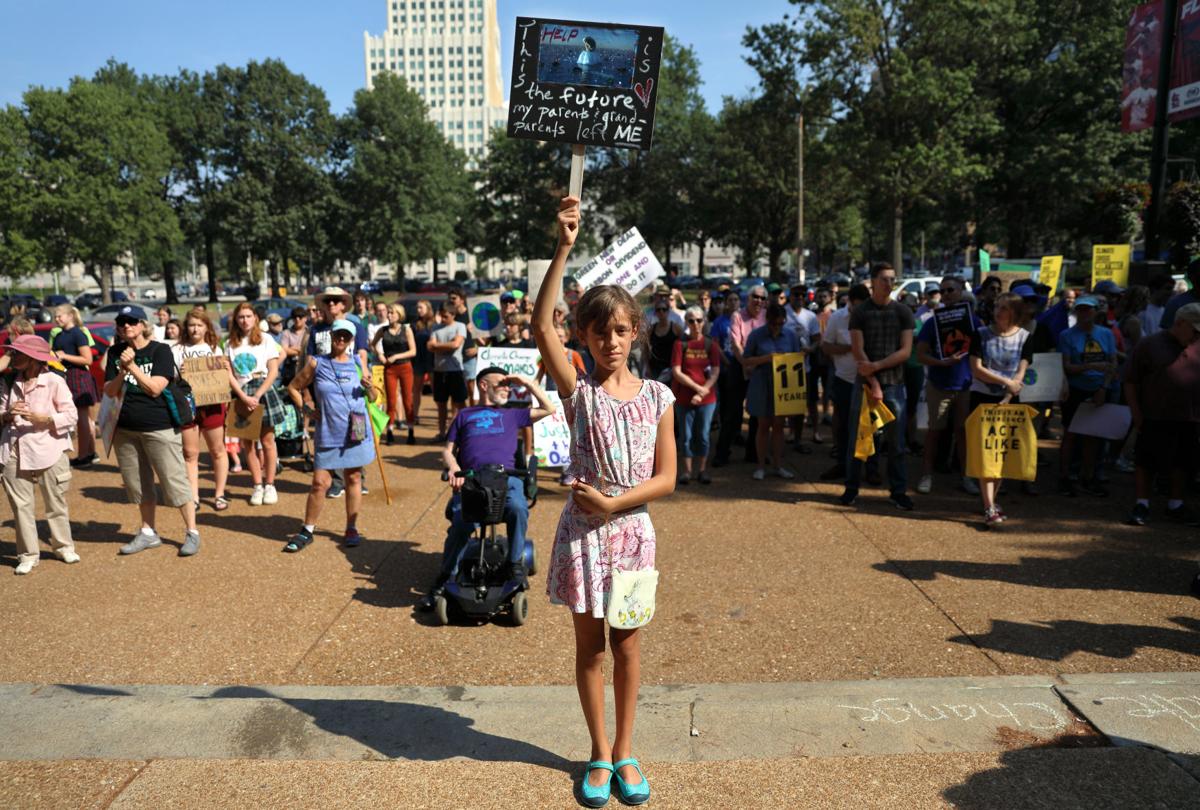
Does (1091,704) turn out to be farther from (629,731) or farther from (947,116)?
(947,116)

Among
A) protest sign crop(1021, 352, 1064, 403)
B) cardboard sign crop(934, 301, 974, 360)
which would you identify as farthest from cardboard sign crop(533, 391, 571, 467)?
protest sign crop(1021, 352, 1064, 403)

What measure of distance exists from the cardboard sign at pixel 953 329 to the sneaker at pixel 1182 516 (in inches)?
81.1

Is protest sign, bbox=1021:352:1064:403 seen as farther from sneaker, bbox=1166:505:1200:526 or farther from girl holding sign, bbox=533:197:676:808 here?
girl holding sign, bbox=533:197:676:808

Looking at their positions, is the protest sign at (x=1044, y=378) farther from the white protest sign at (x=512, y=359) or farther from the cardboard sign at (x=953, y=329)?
the white protest sign at (x=512, y=359)

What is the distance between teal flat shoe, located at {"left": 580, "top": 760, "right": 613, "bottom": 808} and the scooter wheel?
181cm

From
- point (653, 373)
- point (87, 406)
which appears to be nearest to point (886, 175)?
point (653, 373)

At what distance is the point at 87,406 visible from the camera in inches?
398

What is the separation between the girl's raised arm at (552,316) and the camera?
298cm

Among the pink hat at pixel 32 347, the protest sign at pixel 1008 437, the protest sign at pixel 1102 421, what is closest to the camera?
the pink hat at pixel 32 347

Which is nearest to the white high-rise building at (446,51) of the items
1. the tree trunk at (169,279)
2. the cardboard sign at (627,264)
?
the tree trunk at (169,279)

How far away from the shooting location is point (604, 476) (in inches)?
120

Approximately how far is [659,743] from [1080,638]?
8.47 feet

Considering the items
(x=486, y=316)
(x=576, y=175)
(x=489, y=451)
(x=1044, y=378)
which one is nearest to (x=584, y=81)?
(x=576, y=175)

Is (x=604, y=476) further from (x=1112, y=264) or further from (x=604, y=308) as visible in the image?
(x=1112, y=264)
